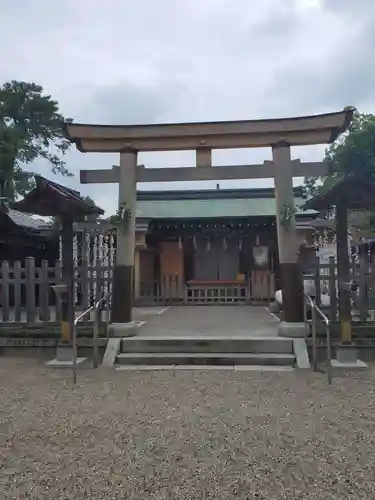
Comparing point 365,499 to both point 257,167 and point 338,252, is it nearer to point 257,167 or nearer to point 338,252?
point 338,252

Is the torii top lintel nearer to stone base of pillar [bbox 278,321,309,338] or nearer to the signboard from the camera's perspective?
stone base of pillar [bbox 278,321,309,338]

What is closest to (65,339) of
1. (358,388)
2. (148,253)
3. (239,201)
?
(358,388)

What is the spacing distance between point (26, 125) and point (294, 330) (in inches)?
760

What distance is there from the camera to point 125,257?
309 inches

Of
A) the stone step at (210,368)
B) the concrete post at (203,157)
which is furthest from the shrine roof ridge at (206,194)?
the stone step at (210,368)

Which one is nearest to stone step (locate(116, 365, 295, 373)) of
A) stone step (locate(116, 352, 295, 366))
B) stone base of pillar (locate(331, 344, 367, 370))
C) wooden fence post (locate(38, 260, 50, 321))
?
stone step (locate(116, 352, 295, 366))

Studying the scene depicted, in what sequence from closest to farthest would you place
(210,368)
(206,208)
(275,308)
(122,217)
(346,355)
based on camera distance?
(210,368) < (346,355) < (122,217) < (275,308) < (206,208)

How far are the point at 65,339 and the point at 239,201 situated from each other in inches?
417

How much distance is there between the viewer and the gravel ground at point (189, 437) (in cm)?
305

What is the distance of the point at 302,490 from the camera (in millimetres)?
2963

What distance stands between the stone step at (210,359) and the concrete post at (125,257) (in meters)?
0.70

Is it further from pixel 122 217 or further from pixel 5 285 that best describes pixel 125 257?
pixel 5 285

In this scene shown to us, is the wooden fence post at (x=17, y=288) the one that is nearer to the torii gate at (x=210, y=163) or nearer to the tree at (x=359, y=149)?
the torii gate at (x=210, y=163)

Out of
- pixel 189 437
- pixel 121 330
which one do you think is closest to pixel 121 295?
pixel 121 330
